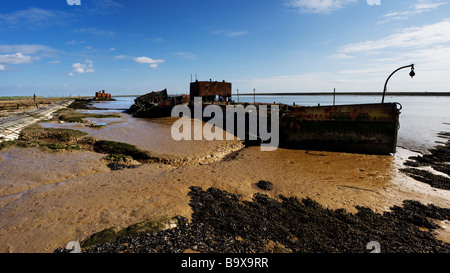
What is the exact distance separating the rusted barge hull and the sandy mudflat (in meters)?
1.32

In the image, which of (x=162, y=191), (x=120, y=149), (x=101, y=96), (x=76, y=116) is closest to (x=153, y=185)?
(x=162, y=191)

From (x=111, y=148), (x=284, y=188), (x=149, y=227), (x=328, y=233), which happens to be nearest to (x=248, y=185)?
(x=284, y=188)

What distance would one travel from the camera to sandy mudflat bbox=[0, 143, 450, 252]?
436cm

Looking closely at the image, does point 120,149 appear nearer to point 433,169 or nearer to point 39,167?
point 39,167

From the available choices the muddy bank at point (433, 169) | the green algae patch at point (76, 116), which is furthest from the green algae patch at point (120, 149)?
the green algae patch at point (76, 116)

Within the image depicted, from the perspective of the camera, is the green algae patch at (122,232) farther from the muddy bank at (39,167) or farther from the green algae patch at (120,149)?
the green algae patch at (120,149)

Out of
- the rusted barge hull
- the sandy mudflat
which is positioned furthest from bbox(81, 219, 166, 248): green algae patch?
the rusted barge hull

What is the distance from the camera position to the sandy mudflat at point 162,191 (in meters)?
4.36

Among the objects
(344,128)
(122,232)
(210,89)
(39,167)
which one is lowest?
(122,232)

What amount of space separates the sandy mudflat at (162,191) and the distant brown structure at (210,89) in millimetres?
16433

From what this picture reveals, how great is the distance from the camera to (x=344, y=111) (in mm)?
12148

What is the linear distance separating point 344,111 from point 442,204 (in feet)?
22.1

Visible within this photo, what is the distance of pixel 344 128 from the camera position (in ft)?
40.0

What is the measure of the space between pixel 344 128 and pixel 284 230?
9.92 m
